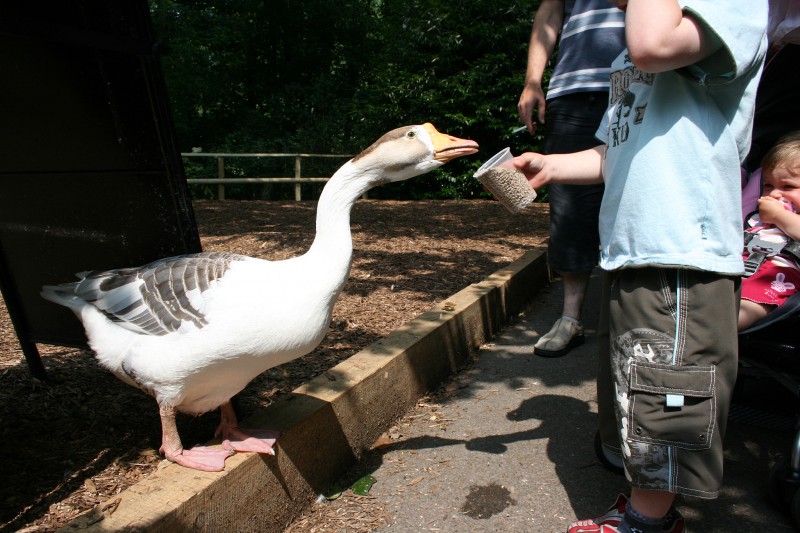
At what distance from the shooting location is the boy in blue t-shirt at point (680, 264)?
1.74 m

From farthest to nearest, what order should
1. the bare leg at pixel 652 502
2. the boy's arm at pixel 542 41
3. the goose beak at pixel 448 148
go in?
1. the boy's arm at pixel 542 41
2. the goose beak at pixel 448 148
3. the bare leg at pixel 652 502

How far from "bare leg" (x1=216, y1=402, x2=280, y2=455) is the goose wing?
1.40 feet

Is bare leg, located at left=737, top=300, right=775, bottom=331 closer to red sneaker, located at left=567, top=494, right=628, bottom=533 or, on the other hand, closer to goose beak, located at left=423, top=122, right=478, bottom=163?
red sneaker, located at left=567, top=494, right=628, bottom=533

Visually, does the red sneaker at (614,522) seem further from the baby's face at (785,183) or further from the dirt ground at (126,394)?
the baby's face at (785,183)

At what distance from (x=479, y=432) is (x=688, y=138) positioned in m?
1.69

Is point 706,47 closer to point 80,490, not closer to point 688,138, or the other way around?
point 688,138

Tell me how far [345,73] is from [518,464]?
20.7 meters

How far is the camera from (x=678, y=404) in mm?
1764

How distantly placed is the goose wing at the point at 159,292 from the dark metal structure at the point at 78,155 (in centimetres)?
21

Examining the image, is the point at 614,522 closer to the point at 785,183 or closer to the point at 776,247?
the point at 776,247

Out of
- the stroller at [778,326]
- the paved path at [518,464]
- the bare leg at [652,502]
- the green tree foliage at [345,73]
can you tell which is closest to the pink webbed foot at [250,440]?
the paved path at [518,464]

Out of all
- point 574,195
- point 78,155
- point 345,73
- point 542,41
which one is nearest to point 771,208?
point 574,195

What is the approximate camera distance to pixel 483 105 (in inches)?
472

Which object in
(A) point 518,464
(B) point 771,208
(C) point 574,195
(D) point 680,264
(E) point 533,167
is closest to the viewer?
(D) point 680,264
